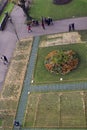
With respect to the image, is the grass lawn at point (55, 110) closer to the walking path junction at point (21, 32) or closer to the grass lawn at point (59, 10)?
the walking path junction at point (21, 32)

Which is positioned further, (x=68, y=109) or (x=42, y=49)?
(x=42, y=49)

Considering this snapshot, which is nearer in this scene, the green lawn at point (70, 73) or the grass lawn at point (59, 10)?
the green lawn at point (70, 73)

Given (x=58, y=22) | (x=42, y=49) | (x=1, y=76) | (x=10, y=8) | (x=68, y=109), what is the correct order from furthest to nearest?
(x=10, y=8), (x=58, y=22), (x=42, y=49), (x=1, y=76), (x=68, y=109)

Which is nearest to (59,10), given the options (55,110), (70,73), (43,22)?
(43,22)

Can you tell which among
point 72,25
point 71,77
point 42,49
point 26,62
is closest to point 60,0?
point 72,25

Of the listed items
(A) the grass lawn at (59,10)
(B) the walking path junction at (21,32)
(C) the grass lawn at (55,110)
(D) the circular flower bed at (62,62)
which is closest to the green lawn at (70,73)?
(D) the circular flower bed at (62,62)

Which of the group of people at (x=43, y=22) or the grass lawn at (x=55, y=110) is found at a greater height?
the group of people at (x=43, y=22)

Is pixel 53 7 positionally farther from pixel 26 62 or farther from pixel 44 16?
pixel 26 62
